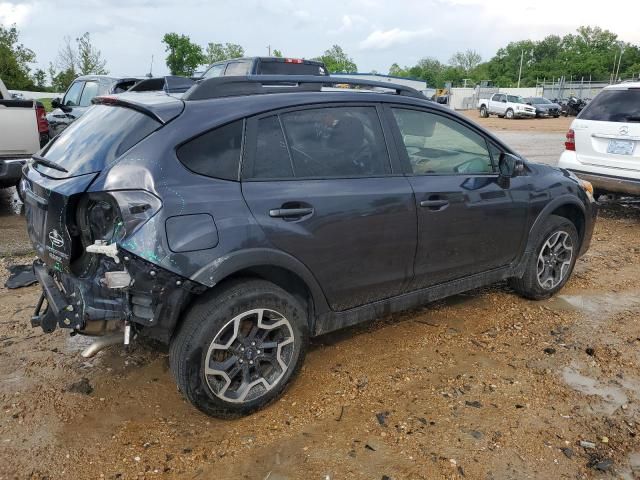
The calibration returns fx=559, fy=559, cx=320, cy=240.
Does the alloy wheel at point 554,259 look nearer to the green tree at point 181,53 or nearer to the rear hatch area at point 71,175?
the rear hatch area at point 71,175

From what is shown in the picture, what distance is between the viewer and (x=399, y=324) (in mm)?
4277

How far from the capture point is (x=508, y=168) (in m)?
4.09

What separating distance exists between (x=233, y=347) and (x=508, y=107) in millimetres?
36836

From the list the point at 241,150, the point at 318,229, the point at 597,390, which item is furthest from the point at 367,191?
the point at 597,390

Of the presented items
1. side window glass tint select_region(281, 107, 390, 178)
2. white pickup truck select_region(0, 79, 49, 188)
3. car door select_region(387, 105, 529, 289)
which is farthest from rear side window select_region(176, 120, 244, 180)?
white pickup truck select_region(0, 79, 49, 188)

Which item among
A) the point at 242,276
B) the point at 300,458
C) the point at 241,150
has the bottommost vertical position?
the point at 300,458

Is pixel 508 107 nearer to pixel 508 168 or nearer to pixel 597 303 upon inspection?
pixel 597 303

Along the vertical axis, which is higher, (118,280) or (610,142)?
(610,142)

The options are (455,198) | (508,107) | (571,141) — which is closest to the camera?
(455,198)

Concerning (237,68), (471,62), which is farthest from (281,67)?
(471,62)

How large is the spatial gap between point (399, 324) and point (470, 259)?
2.44 feet

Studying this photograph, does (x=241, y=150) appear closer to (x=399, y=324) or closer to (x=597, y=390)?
(x=399, y=324)

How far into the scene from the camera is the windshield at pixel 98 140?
9.30 feet

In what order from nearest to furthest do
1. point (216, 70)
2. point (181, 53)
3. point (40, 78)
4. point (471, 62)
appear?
1. point (216, 70)
2. point (40, 78)
3. point (181, 53)
4. point (471, 62)
